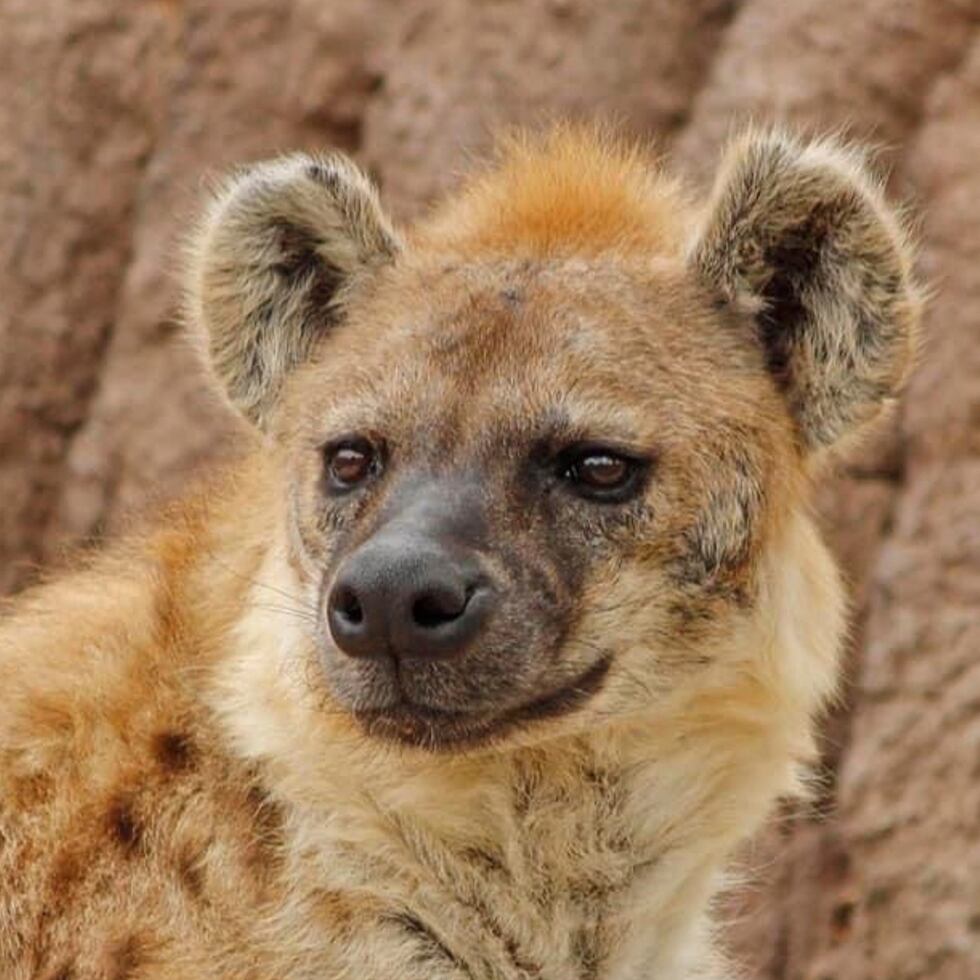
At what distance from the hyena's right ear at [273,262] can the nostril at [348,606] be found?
817 millimetres

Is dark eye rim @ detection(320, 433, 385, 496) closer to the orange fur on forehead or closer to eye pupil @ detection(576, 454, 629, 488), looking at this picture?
eye pupil @ detection(576, 454, 629, 488)

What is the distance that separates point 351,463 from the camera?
489 cm

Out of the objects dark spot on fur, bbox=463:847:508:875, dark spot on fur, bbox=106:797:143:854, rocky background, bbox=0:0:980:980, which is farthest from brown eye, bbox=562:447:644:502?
rocky background, bbox=0:0:980:980

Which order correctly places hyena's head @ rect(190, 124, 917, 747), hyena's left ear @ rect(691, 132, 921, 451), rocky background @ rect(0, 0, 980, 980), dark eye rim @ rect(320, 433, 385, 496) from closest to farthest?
hyena's head @ rect(190, 124, 917, 747)
dark eye rim @ rect(320, 433, 385, 496)
hyena's left ear @ rect(691, 132, 921, 451)
rocky background @ rect(0, 0, 980, 980)

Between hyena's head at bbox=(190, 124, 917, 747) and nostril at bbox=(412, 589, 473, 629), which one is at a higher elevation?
hyena's head at bbox=(190, 124, 917, 747)

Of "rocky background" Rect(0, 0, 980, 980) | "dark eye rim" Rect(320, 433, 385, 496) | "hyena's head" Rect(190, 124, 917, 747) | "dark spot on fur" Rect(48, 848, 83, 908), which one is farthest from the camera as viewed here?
"rocky background" Rect(0, 0, 980, 980)

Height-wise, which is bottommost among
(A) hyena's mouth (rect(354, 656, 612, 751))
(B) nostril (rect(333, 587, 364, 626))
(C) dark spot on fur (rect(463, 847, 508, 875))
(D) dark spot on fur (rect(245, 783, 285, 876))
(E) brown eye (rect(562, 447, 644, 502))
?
(D) dark spot on fur (rect(245, 783, 285, 876))

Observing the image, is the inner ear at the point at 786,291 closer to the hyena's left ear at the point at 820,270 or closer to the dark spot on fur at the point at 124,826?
the hyena's left ear at the point at 820,270

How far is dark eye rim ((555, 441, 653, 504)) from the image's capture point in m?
4.75

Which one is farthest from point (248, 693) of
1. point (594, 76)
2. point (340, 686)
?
point (594, 76)

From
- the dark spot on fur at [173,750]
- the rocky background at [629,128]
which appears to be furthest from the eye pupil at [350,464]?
the rocky background at [629,128]

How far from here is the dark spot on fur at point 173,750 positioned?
4871mm

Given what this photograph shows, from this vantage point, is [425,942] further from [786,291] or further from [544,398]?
[786,291]

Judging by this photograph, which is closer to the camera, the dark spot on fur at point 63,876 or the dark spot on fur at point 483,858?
the dark spot on fur at point 63,876
